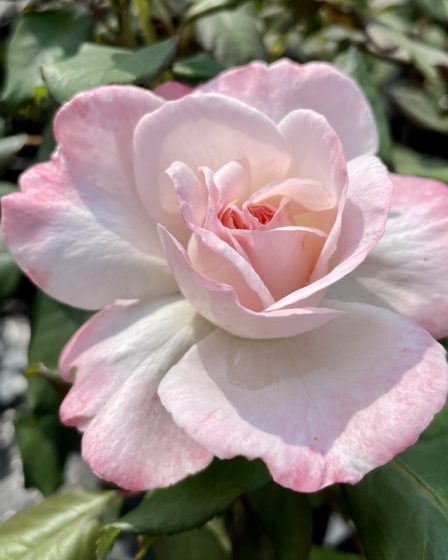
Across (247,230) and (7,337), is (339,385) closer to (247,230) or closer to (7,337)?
(247,230)

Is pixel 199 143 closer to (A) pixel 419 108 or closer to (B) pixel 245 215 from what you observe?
(B) pixel 245 215

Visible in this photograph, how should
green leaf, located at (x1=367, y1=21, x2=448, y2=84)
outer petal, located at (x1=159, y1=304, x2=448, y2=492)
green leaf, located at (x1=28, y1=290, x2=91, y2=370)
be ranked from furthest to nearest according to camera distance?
green leaf, located at (x1=367, y1=21, x2=448, y2=84) < green leaf, located at (x1=28, y1=290, x2=91, y2=370) < outer petal, located at (x1=159, y1=304, x2=448, y2=492)

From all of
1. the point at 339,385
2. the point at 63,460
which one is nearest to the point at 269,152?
the point at 339,385

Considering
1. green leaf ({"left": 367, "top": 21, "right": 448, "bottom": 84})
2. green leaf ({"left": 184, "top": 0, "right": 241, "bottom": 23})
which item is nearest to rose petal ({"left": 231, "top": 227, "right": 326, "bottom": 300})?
green leaf ({"left": 184, "top": 0, "right": 241, "bottom": 23})

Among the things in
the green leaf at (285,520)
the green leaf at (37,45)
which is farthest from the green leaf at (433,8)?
the green leaf at (285,520)

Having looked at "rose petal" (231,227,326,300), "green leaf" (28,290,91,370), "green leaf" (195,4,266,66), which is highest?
"rose petal" (231,227,326,300)

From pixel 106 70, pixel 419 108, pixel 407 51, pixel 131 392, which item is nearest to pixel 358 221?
pixel 131 392

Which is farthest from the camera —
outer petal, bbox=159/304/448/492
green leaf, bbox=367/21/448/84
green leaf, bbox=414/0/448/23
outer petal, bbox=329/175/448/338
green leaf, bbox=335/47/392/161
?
green leaf, bbox=414/0/448/23

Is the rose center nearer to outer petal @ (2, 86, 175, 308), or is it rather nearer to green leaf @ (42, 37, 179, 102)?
outer petal @ (2, 86, 175, 308)
